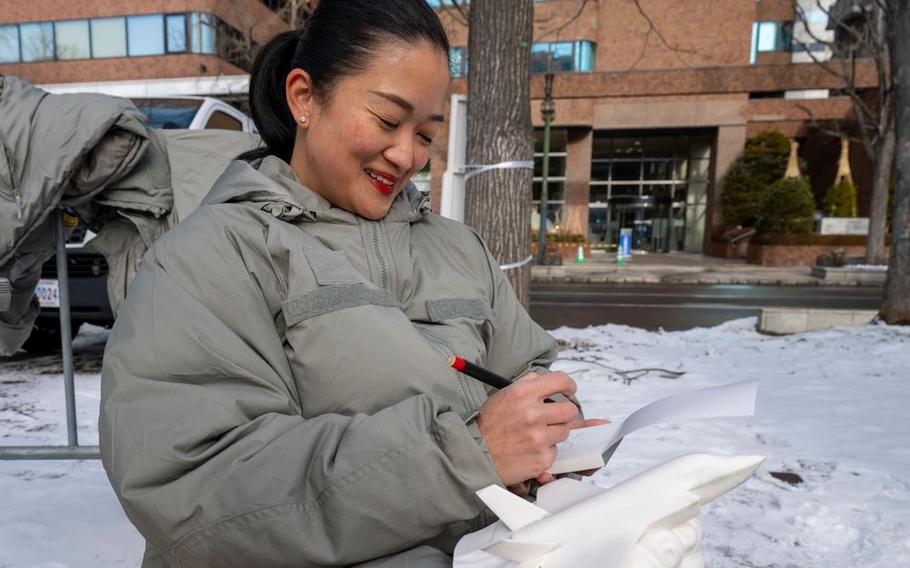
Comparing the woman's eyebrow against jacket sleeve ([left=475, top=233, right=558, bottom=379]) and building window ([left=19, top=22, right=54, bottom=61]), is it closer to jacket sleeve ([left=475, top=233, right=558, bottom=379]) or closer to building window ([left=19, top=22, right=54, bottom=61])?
jacket sleeve ([left=475, top=233, right=558, bottom=379])

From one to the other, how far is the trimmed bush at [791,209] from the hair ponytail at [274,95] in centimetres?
2085

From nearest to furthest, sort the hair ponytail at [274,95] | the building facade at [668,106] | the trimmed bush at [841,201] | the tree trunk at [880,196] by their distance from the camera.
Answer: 1. the hair ponytail at [274,95]
2. the tree trunk at [880,196]
3. the trimmed bush at [841,201]
4. the building facade at [668,106]

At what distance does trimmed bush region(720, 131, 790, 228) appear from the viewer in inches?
867

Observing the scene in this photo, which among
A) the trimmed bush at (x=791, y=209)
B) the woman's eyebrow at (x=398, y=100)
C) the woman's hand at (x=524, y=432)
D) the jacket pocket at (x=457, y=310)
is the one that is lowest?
the woman's hand at (x=524, y=432)

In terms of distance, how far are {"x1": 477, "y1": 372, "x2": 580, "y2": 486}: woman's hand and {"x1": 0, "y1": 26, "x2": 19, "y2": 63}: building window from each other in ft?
113

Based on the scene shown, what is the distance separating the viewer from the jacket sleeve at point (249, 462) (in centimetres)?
94

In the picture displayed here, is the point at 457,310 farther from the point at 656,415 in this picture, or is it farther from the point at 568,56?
the point at 568,56

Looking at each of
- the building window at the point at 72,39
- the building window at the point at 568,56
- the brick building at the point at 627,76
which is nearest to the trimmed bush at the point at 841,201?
the brick building at the point at 627,76

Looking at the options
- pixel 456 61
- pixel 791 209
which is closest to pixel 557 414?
pixel 456 61

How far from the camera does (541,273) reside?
53.3 feet

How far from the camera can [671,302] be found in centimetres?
1095

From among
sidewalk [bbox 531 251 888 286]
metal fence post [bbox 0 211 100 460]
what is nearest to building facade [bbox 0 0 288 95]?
sidewalk [bbox 531 251 888 286]

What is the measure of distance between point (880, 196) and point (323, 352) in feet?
62.1

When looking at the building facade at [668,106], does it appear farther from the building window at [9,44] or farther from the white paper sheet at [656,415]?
the white paper sheet at [656,415]
